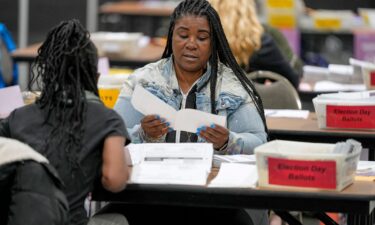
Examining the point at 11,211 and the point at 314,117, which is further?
the point at 314,117

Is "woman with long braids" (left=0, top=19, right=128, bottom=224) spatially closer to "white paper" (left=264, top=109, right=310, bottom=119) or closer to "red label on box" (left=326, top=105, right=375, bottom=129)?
"red label on box" (left=326, top=105, right=375, bottom=129)

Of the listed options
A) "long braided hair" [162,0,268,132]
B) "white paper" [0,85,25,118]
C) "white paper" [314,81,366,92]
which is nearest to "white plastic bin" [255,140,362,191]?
"long braided hair" [162,0,268,132]

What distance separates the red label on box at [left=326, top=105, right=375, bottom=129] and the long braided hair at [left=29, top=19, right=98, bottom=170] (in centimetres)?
156

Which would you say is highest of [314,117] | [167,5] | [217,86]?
[217,86]

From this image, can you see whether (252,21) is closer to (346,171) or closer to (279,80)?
(279,80)

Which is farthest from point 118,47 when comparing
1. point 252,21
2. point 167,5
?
point 167,5

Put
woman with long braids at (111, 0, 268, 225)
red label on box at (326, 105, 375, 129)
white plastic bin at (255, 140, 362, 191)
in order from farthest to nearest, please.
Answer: red label on box at (326, 105, 375, 129)
woman with long braids at (111, 0, 268, 225)
white plastic bin at (255, 140, 362, 191)

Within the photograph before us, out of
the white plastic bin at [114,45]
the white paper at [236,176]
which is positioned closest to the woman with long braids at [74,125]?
the white paper at [236,176]

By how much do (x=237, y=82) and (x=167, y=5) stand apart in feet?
35.2

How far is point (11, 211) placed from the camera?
125 inches

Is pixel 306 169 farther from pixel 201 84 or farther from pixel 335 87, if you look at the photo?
pixel 335 87

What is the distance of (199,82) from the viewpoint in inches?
172

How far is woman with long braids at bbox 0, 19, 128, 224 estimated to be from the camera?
3.44 metres

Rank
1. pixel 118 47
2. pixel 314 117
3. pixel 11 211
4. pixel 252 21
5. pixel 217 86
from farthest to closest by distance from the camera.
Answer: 1. pixel 118 47
2. pixel 252 21
3. pixel 314 117
4. pixel 217 86
5. pixel 11 211
